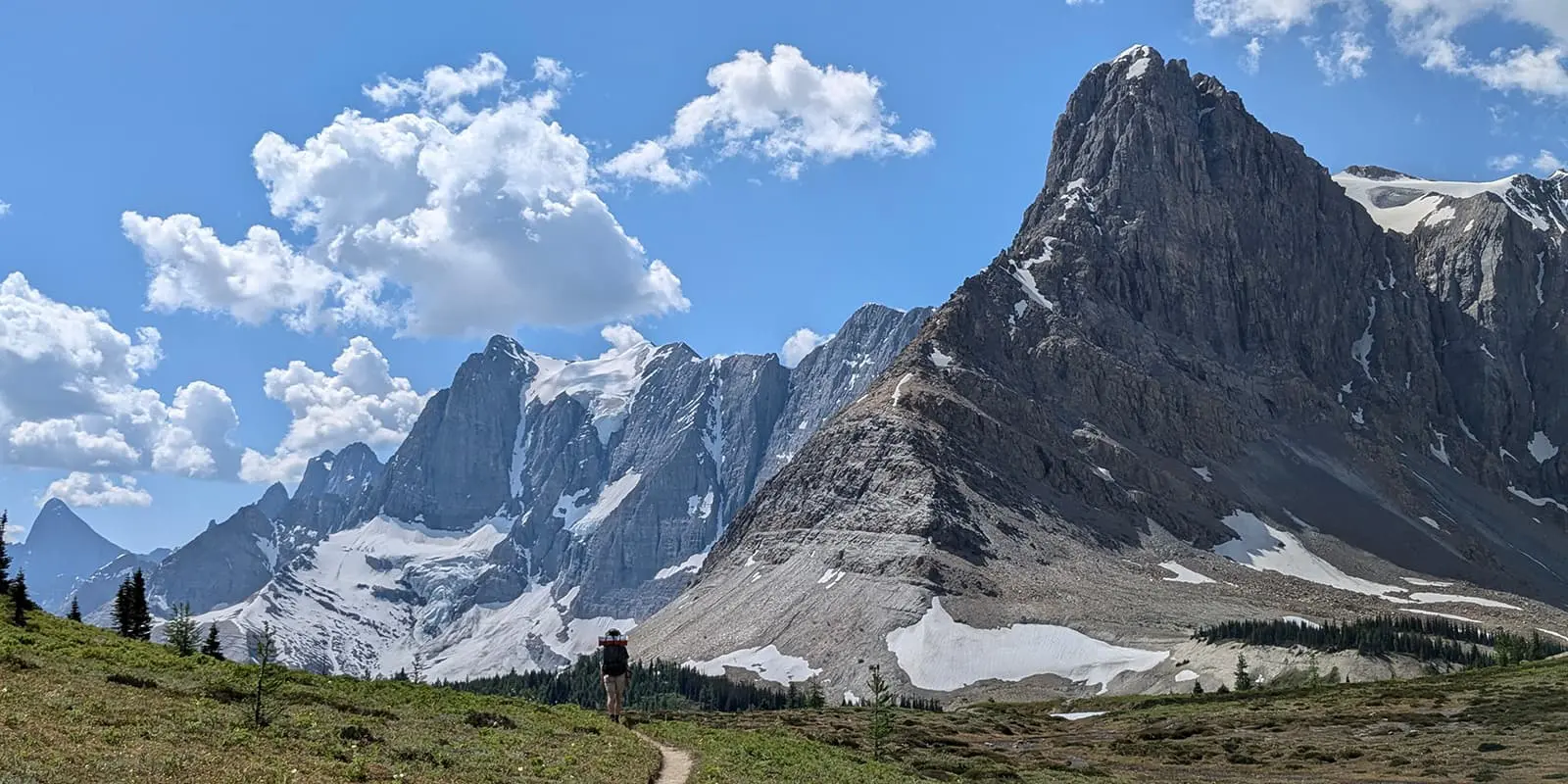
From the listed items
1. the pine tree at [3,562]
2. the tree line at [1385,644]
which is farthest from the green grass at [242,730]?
the tree line at [1385,644]

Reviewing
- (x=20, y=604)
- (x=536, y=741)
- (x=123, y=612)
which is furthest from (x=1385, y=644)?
(x=20, y=604)

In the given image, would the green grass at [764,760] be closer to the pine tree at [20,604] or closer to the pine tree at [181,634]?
the pine tree at [20,604]

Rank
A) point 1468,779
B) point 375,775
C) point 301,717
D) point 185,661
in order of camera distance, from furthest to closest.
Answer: point 1468,779
point 185,661
point 301,717
point 375,775

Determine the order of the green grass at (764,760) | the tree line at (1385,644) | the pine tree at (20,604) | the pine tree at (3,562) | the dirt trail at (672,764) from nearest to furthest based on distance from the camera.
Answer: the dirt trail at (672,764) → the green grass at (764,760) → the pine tree at (20,604) → the pine tree at (3,562) → the tree line at (1385,644)

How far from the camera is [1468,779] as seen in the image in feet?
198

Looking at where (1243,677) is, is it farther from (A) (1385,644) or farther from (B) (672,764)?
(B) (672,764)

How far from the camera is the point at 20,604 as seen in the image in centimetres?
5225

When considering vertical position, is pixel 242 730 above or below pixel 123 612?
below

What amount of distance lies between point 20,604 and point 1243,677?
455 feet

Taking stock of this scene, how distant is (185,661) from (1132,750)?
61.8 metres

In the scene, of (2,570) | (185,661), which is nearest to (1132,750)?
(185,661)

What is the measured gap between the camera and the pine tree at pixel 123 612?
8262 centimetres

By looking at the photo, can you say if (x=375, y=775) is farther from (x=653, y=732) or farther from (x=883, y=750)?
(x=883, y=750)

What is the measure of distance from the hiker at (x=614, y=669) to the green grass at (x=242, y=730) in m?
1.24
